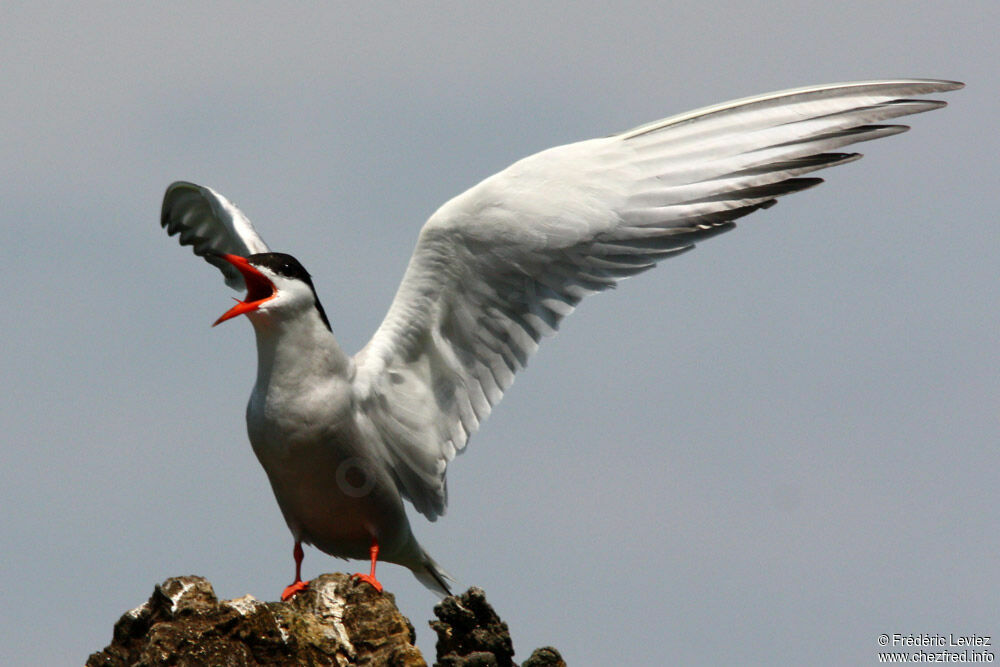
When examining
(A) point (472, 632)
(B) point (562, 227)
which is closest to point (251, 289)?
(B) point (562, 227)

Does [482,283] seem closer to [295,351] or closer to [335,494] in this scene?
[295,351]

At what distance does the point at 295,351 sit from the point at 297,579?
1.72m

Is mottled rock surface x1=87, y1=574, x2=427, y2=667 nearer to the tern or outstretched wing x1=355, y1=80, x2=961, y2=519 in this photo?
the tern

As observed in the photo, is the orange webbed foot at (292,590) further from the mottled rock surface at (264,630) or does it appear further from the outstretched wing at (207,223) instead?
the outstretched wing at (207,223)

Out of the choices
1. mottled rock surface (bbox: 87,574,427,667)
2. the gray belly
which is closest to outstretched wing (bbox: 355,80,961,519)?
the gray belly

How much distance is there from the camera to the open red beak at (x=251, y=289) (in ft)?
33.5

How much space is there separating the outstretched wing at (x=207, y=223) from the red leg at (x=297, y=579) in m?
3.24

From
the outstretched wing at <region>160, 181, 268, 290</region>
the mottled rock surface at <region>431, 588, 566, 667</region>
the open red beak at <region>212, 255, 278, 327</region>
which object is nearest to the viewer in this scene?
the mottled rock surface at <region>431, 588, 566, 667</region>

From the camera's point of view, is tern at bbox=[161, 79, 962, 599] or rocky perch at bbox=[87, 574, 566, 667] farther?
tern at bbox=[161, 79, 962, 599]

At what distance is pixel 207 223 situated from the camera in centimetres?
1362

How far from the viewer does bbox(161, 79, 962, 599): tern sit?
10.4m

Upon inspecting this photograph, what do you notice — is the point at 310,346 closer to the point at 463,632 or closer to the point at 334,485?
the point at 334,485

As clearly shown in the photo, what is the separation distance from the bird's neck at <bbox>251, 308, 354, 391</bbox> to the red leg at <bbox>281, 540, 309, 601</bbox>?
132 cm

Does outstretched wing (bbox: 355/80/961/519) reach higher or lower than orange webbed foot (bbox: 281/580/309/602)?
higher
